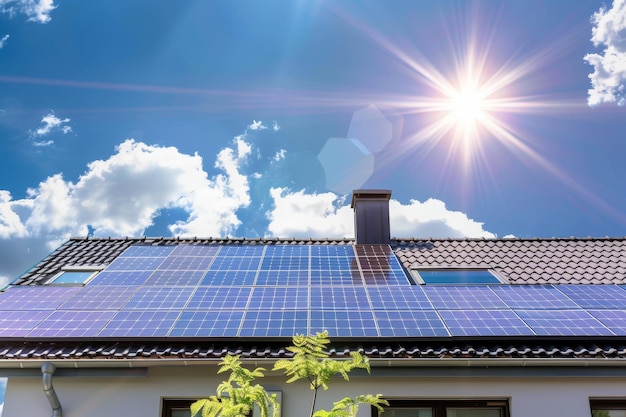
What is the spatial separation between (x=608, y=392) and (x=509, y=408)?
151 centimetres

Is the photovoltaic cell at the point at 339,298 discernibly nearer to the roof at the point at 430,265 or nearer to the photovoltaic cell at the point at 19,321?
the roof at the point at 430,265

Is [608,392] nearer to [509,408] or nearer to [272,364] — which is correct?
[509,408]

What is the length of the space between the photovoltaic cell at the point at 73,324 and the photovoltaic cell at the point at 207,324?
4.19 feet

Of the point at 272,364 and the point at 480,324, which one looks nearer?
the point at 272,364

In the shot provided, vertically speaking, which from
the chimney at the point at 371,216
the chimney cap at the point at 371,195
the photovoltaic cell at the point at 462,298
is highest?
the chimney cap at the point at 371,195

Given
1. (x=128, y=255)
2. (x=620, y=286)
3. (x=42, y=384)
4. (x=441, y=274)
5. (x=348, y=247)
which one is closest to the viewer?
(x=42, y=384)

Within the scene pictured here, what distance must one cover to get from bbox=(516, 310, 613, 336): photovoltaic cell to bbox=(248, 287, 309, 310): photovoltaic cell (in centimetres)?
382

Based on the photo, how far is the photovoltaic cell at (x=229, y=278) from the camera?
10188mm

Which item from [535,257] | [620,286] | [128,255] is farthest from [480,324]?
[128,255]

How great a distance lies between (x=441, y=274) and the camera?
11.4 meters

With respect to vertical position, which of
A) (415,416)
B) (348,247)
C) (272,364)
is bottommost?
(415,416)

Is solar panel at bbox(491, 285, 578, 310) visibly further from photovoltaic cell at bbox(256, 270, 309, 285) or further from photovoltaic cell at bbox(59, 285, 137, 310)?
photovoltaic cell at bbox(59, 285, 137, 310)

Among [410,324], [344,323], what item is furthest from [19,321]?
[410,324]

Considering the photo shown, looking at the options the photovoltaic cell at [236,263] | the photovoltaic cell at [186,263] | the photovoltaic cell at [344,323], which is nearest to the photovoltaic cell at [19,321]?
the photovoltaic cell at [186,263]
